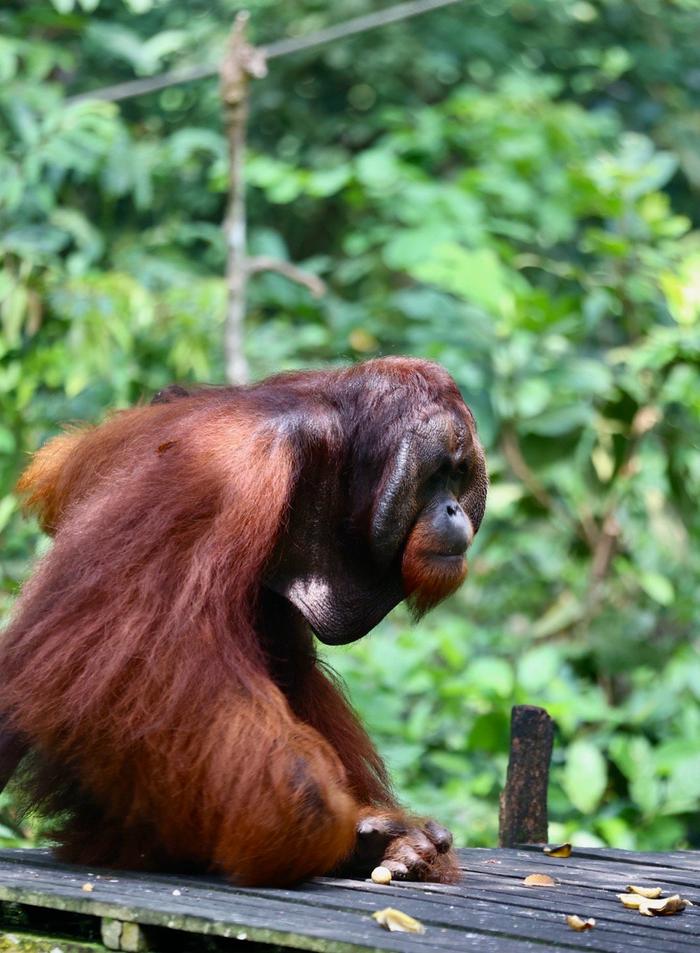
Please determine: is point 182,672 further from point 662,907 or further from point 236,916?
point 662,907

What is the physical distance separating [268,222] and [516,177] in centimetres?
197

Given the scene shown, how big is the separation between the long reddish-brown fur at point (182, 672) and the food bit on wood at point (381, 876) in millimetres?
81

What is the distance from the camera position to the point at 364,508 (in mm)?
3115

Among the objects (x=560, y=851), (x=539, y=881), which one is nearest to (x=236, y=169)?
(x=560, y=851)

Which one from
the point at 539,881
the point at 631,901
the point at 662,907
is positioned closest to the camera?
the point at 662,907

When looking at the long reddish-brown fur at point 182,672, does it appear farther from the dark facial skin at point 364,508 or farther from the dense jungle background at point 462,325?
the dense jungle background at point 462,325

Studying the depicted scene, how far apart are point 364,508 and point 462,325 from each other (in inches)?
134

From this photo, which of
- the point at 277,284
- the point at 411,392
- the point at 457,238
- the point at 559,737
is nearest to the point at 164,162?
the point at 277,284

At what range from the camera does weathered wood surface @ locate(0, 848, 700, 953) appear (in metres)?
2.29

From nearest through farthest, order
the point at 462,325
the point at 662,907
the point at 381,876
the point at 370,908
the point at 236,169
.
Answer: the point at 370,908, the point at 662,907, the point at 381,876, the point at 236,169, the point at 462,325

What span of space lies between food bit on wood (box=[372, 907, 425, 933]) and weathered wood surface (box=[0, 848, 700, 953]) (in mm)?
17

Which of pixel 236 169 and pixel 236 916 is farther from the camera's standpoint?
pixel 236 169

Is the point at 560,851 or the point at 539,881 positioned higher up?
the point at 539,881

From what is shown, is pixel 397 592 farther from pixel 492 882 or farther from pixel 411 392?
pixel 492 882
